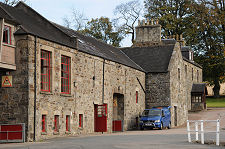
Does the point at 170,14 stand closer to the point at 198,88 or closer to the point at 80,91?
the point at 198,88

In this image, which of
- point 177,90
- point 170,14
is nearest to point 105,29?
point 170,14

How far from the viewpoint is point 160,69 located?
35.8 m

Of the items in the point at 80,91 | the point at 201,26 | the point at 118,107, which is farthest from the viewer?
the point at 201,26

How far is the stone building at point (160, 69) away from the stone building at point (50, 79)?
697 centimetres

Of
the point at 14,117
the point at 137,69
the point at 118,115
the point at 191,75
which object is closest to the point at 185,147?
the point at 14,117

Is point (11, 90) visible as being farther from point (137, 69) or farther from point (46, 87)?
point (137, 69)

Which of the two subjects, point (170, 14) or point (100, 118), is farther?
point (170, 14)

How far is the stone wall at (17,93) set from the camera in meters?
18.8

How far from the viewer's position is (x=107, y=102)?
90.4 ft

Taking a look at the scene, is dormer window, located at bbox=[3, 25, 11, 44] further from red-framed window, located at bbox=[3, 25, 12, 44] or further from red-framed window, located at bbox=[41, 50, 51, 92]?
red-framed window, located at bbox=[41, 50, 51, 92]

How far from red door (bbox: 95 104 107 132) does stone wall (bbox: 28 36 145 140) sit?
→ 48 centimetres

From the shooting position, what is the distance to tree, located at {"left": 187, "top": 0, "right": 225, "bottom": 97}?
186 feet

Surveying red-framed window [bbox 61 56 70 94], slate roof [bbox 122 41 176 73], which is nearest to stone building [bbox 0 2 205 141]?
red-framed window [bbox 61 56 70 94]

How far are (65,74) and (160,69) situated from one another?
591 inches
